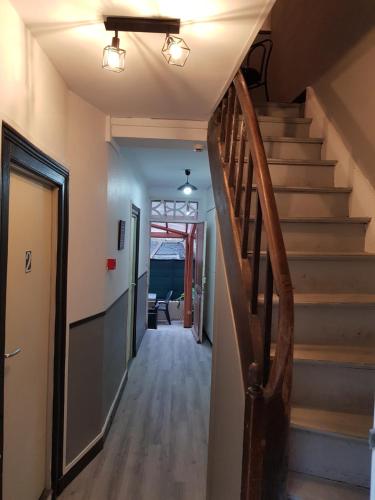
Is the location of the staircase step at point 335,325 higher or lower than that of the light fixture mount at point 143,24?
lower

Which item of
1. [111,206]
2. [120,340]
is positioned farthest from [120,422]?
[111,206]

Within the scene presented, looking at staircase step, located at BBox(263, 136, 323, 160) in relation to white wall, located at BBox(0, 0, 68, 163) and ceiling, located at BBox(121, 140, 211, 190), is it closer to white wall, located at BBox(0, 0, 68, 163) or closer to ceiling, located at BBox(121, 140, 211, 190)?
ceiling, located at BBox(121, 140, 211, 190)

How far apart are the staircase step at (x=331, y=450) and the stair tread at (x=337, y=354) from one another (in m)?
0.24

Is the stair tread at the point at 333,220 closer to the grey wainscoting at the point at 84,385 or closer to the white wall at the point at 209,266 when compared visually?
the grey wainscoting at the point at 84,385

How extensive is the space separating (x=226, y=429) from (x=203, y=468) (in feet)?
3.42

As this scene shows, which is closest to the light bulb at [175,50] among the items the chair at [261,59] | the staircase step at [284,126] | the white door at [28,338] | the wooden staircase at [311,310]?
the wooden staircase at [311,310]

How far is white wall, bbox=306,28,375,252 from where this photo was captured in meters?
2.09

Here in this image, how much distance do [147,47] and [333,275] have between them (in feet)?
5.00

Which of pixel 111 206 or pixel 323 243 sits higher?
pixel 111 206

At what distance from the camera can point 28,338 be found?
74.0 inches

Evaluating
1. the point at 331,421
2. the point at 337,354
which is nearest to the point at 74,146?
the point at 337,354

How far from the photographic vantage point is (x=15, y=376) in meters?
1.73

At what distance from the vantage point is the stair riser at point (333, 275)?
1.89 meters

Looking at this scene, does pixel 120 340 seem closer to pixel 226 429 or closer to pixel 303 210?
pixel 226 429
